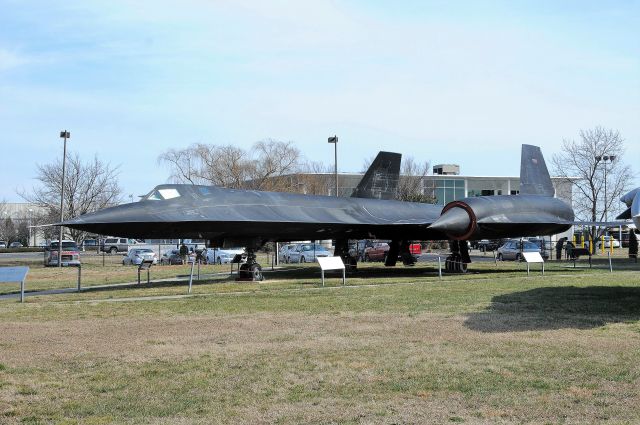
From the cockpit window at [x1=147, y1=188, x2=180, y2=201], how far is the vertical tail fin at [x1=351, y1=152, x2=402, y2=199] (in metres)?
10.2

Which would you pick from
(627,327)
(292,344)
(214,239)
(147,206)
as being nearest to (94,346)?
(292,344)

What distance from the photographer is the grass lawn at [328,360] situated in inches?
294

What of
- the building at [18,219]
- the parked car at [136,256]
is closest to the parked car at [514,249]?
the parked car at [136,256]

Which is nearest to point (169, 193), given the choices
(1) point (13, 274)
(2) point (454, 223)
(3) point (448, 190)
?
(1) point (13, 274)

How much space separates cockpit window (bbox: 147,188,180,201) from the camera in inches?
906

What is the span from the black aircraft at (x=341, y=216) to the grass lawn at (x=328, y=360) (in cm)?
475

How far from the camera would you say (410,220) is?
3008 cm

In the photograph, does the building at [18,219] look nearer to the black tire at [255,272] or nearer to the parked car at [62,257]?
the parked car at [62,257]

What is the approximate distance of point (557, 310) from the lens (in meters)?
15.0

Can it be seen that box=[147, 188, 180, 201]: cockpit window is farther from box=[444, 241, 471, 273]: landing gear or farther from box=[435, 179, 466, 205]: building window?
box=[435, 179, 466, 205]: building window

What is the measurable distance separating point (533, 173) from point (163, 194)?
52.2 feet

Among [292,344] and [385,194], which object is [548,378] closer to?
[292,344]

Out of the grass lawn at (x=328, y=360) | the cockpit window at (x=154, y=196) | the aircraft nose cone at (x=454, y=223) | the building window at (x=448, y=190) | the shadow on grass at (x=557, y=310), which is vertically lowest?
the grass lawn at (x=328, y=360)

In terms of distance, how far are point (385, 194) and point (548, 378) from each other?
944 inches
